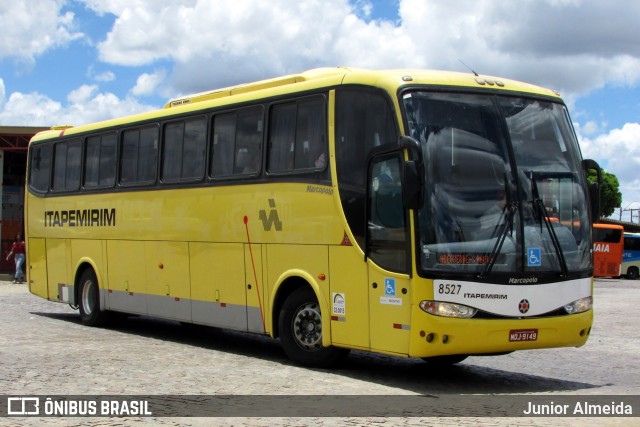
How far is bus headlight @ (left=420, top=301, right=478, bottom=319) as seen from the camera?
10367 millimetres

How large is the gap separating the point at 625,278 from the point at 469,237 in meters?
52.0

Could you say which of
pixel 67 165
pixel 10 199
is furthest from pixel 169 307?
pixel 10 199

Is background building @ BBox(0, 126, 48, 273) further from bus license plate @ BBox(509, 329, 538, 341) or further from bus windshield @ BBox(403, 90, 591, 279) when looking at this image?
bus license plate @ BBox(509, 329, 538, 341)

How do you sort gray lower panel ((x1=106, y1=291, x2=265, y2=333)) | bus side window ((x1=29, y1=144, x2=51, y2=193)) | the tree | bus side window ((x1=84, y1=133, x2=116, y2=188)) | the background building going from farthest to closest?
the tree → the background building → bus side window ((x1=29, y1=144, x2=51, y2=193)) → bus side window ((x1=84, y1=133, x2=116, y2=188)) → gray lower panel ((x1=106, y1=291, x2=265, y2=333))

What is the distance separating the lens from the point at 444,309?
1038 cm

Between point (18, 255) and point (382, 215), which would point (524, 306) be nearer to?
point (382, 215)

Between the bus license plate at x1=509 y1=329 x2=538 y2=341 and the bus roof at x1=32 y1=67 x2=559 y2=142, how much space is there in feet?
9.44

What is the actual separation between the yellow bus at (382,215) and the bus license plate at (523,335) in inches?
0.4

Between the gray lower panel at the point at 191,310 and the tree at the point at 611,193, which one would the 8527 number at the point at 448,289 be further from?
the tree at the point at 611,193

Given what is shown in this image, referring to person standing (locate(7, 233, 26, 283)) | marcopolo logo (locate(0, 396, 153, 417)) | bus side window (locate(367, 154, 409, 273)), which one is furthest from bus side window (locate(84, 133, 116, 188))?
person standing (locate(7, 233, 26, 283))

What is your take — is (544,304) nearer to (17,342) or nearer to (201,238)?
(201,238)

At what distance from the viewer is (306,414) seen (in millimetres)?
8781

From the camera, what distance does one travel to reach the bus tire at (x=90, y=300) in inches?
714

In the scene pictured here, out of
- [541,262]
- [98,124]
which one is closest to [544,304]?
[541,262]
